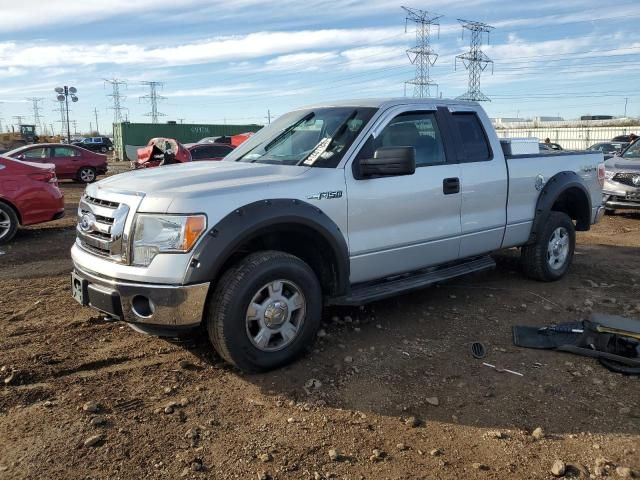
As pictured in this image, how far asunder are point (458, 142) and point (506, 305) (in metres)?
1.67

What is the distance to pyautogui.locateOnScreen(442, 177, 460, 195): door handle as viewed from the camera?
4.93 m

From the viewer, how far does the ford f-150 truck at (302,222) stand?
11.9 feet

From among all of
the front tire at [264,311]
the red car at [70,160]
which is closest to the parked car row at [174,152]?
the red car at [70,160]

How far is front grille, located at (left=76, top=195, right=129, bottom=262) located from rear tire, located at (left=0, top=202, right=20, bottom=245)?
5.45m

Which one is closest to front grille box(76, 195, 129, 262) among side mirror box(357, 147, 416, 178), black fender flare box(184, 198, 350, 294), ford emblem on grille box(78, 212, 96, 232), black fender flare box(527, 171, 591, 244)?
ford emblem on grille box(78, 212, 96, 232)

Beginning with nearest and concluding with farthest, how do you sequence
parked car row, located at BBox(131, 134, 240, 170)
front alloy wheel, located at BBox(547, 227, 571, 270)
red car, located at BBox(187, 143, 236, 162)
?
1. front alloy wheel, located at BBox(547, 227, 571, 270)
2. parked car row, located at BBox(131, 134, 240, 170)
3. red car, located at BBox(187, 143, 236, 162)

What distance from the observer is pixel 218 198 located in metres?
3.70

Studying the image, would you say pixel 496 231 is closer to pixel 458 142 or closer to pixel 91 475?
pixel 458 142

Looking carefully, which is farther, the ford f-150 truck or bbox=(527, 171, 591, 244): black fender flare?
bbox=(527, 171, 591, 244): black fender flare

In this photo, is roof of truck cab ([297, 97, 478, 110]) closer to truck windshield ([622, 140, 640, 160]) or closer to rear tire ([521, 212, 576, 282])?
rear tire ([521, 212, 576, 282])

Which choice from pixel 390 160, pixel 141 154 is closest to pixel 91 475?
pixel 390 160

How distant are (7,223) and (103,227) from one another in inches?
237

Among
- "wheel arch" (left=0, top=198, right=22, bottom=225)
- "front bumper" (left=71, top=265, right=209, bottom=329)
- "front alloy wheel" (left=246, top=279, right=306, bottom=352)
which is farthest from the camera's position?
"wheel arch" (left=0, top=198, right=22, bottom=225)

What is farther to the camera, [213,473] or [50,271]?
[50,271]
